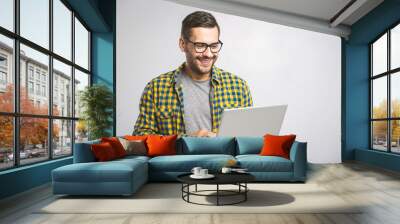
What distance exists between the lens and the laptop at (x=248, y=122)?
7.55 metres

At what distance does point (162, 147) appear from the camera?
20.6 feet

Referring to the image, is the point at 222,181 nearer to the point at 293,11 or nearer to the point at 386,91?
the point at 293,11

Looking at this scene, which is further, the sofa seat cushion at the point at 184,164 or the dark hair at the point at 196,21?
the dark hair at the point at 196,21

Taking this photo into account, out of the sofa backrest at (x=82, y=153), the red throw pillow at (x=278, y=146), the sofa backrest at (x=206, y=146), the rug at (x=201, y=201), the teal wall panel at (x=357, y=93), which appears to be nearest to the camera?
the rug at (x=201, y=201)

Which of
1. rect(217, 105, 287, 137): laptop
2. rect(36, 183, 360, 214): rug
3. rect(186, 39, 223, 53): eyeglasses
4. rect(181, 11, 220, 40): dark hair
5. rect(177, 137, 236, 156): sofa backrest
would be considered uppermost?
rect(181, 11, 220, 40): dark hair

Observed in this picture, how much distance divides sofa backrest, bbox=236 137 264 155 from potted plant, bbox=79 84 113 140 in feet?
9.16

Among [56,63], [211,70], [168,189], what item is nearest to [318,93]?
[211,70]

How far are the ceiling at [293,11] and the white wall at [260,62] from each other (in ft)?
0.46

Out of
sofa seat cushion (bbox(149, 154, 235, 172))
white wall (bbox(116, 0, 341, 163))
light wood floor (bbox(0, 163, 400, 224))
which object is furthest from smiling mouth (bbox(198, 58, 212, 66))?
light wood floor (bbox(0, 163, 400, 224))

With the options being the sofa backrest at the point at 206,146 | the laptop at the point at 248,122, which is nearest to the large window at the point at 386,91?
the laptop at the point at 248,122

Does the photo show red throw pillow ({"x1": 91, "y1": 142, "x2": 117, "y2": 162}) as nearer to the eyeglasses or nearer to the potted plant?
the potted plant

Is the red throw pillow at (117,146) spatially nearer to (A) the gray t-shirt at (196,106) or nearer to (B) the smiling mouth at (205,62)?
(A) the gray t-shirt at (196,106)

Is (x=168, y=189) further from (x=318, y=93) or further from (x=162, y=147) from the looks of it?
(x=318, y=93)

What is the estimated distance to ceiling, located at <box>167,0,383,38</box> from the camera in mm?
7586
